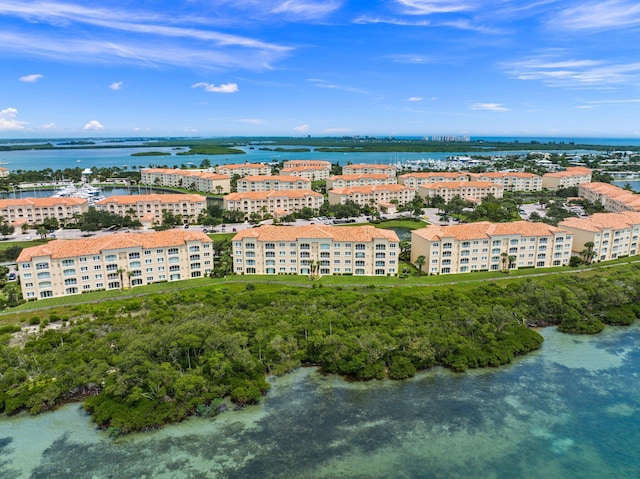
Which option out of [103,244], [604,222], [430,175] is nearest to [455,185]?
[430,175]

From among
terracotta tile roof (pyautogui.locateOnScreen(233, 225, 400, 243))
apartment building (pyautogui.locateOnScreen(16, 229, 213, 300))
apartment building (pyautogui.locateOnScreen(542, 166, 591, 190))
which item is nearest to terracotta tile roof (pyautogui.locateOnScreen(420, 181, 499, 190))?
apartment building (pyautogui.locateOnScreen(542, 166, 591, 190))

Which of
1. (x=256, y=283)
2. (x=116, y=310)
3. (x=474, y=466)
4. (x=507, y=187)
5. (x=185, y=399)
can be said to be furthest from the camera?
(x=507, y=187)

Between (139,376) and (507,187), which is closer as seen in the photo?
(139,376)

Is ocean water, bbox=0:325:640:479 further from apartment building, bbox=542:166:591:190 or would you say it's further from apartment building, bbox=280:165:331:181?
apartment building, bbox=280:165:331:181

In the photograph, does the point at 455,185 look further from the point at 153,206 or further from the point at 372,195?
the point at 153,206

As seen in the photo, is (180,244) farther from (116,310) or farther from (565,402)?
(565,402)

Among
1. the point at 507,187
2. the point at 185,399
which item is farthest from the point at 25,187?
the point at 507,187

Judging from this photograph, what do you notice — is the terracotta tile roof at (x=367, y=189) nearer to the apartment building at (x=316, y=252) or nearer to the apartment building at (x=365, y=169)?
the apartment building at (x=365, y=169)
